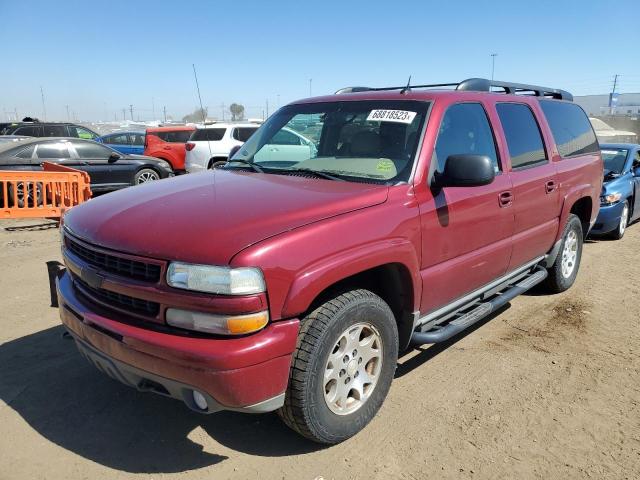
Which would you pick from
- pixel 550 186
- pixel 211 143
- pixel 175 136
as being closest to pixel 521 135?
pixel 550 186

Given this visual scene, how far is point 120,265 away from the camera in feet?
8.57

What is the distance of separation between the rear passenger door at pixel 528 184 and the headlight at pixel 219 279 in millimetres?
2525

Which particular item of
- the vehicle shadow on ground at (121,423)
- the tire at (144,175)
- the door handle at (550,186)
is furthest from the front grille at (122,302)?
the tire at (144,175)

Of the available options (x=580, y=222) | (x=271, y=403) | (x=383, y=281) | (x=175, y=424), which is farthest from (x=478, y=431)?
(x=580, y=222)

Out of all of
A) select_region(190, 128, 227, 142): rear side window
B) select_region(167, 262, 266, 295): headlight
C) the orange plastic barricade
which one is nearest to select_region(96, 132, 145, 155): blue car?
select_region(190, 128, 227, 142): rear side window

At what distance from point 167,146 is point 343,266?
14.8 meters

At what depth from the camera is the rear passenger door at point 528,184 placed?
4137 mm

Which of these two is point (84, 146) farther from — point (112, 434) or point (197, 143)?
point (112, 434)

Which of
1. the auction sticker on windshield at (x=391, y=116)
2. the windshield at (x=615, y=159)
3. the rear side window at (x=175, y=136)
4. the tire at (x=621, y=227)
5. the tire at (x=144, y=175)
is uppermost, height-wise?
the auction sticker on windshield at (x=391, y=116)

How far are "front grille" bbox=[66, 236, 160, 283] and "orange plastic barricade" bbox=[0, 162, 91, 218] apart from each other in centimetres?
620

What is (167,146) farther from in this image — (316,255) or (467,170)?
(316,255)

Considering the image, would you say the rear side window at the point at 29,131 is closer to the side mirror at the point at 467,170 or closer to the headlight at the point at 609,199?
the headlight at the point at 609,199

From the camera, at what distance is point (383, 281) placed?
3.14 meters

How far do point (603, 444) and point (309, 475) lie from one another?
168 centimetres
